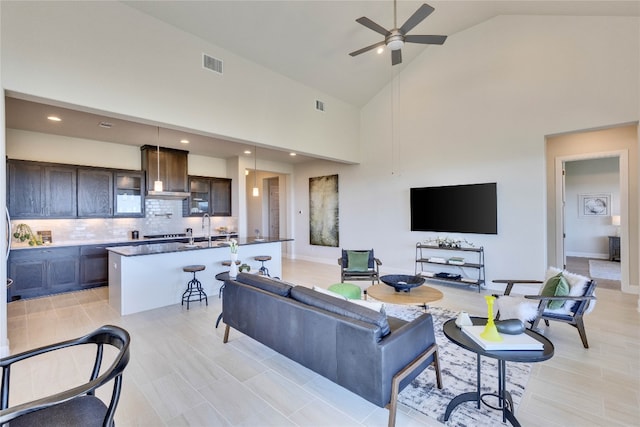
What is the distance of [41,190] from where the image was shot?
17.5ft

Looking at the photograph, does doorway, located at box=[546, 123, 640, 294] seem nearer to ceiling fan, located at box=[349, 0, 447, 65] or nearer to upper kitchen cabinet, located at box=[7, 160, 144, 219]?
ceiling fan, located at box=[349, 0, 447, 65]

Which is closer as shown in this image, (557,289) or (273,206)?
(557,289)

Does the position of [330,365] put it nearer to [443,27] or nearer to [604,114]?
[604,114]

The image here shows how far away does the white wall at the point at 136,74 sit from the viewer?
308 centimetres

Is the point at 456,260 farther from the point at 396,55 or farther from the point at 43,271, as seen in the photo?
the point at 43,271

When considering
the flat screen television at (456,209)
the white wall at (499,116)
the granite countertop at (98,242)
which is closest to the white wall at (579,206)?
the white wall at (499,116)

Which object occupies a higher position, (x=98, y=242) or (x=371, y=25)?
(x=371, y=25)

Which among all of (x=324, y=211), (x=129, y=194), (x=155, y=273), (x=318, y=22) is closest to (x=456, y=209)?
(x=324, y=211)

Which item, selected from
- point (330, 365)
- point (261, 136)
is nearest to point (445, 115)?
point (261, 136)

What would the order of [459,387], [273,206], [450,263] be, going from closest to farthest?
1. [459,387]
2. [450,263]
3. [273,206]

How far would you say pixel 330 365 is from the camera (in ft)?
7.14

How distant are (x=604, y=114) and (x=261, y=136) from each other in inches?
214

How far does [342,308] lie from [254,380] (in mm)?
1152

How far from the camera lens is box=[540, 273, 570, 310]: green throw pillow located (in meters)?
3.19
